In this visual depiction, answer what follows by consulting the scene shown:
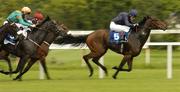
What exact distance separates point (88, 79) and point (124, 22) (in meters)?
1.88

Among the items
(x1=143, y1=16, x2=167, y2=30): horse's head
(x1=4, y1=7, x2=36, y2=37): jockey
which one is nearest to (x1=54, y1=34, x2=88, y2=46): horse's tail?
(x1=4, y1=7, x2=36, y2=37): jockey

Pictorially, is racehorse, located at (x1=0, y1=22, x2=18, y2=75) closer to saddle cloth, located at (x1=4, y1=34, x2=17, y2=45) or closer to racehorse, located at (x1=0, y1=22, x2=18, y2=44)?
racehorse, located at (x1=0, y1=22, x2=18, y2=44)

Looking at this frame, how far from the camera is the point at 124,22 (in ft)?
52.8

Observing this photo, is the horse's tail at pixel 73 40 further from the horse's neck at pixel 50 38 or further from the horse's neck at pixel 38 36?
the horse's neck at pixel 38 36

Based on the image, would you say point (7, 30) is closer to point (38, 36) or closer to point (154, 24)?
point (38, 36)

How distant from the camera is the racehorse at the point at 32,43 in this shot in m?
15.3

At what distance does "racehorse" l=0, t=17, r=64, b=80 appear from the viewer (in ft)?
50.1

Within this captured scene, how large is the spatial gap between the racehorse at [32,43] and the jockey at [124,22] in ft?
4.85

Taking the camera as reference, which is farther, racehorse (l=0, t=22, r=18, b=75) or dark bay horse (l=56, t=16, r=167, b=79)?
dark bay horse (l=56, t=16, r=167, b=79)

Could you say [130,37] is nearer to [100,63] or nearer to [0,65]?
[100,63]

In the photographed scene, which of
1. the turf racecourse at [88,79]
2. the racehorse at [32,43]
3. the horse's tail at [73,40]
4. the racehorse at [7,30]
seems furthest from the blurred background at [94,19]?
the racehorse at [7,30]

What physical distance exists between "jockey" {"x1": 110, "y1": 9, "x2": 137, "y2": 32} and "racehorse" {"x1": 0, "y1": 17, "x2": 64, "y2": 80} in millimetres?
1477

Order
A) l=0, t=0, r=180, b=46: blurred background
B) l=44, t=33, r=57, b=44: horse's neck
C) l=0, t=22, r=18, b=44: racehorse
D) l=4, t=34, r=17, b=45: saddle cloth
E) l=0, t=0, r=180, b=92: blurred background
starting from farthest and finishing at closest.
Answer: l=0, t=0, r=180, b=46: blurred background
l=0, t=0, r=180, b=92: blurred background
l=44, t=33, r=57, b=44: horse's neck
l=4, t=34, r=17, b=45: saddle cloth
l=0, t=22, r=18, b=44: racehorse

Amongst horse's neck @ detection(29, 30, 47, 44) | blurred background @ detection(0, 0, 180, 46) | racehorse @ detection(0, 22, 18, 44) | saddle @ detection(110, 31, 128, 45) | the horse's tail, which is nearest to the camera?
racehorse @ detection(0, 22, 18, 44)
